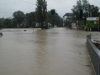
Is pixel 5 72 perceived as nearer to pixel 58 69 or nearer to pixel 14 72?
pixel 14 72

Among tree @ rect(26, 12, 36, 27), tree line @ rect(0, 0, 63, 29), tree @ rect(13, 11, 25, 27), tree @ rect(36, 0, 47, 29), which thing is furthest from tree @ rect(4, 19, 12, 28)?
tree @ rect(36, 0, 47, 29)

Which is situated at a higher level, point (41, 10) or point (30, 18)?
point (41, 10)

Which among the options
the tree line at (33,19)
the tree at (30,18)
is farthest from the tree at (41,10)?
the tree at (30,18)

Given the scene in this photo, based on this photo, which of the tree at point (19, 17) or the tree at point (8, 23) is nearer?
the tree at point (8, 23)

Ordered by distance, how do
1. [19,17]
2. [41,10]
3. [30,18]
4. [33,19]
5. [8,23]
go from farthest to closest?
[19,17] < [30,18] < [33,19] < [8,23] < [41,10]

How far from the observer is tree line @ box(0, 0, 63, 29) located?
9112cm

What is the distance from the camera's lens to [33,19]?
152 meters

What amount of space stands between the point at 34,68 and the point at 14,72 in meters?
1.13

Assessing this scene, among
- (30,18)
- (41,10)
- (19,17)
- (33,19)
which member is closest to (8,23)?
(19,17)

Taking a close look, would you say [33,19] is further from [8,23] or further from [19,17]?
[8,23]

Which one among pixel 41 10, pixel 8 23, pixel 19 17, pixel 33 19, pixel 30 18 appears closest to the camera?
pixel 41 10

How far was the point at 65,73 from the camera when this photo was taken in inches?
355

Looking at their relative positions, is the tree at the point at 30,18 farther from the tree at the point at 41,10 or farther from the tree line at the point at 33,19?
the tree at the point at 41,10

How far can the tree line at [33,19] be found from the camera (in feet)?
299
